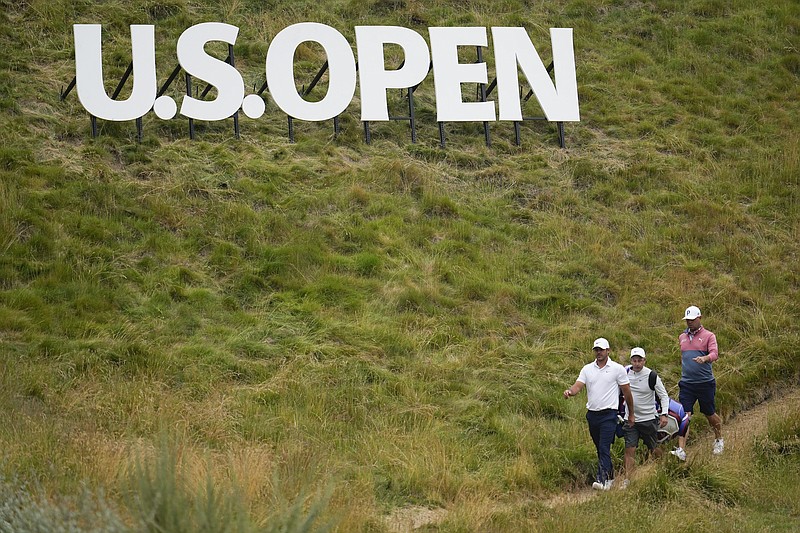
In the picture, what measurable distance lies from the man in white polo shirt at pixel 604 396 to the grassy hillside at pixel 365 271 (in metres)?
0.71

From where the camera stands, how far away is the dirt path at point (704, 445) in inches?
374

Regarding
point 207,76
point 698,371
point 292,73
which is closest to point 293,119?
point 292,73

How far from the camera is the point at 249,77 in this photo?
20922 millimetres

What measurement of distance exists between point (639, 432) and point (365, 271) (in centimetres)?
601

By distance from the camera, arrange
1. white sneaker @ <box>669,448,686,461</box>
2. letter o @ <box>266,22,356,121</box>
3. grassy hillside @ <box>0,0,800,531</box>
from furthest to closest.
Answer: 1. letter o @ <box>266,22,356,121</box>
2. white sneaker @ <box>669,448,686,461</box>
3. grassy hillside @ <box>0,0,800,531</box>

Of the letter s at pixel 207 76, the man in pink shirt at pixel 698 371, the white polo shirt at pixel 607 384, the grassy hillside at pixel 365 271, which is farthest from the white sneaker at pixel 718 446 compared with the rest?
the letter s at pixel 207 76

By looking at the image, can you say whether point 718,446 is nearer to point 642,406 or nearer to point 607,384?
point 642,406

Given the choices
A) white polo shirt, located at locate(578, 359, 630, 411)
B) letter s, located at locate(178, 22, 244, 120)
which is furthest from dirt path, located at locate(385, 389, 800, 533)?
letter s, located at locate(178, 22, 244, 120)

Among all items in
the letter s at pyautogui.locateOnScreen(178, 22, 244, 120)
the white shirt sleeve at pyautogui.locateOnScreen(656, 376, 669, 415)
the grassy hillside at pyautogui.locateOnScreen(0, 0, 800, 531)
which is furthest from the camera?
the letter s at pyautogui.locateOnScreen(178, 22, 244, 120)

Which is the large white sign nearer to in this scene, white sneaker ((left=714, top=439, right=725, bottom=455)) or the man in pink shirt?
the man in pink shirt

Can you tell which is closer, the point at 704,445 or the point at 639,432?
the point at 639,432

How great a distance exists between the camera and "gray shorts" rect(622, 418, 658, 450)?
10.8 meters

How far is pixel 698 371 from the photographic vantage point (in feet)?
37.9

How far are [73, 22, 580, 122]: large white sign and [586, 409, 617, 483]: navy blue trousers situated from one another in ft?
32.4
